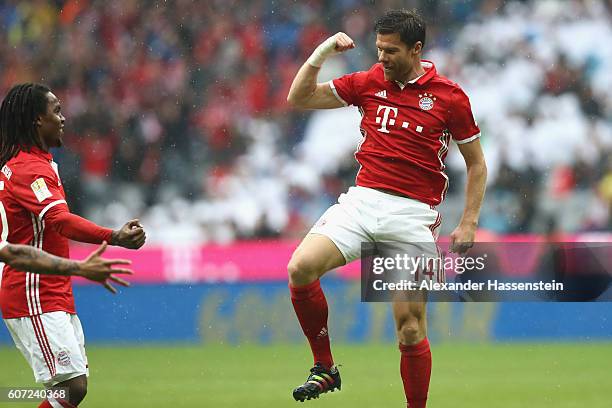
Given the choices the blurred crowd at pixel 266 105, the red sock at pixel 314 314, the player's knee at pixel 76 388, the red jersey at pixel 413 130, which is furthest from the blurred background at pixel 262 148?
the player's knee at pixel 76 388

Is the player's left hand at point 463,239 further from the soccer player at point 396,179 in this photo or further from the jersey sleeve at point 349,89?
the jersey sleeve at point 349,89

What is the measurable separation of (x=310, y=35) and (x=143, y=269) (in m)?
5.10

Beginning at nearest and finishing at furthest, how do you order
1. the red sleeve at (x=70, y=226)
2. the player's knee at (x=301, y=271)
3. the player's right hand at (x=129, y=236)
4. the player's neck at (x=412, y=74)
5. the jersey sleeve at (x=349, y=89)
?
the red sleeve at (x=70, y=226) < the player's right hand at (x=129, y=236) < the player's knee at (x=301, y=271) < the player's neck at (x=412, y=74) < the jersey sleeve at (x=349, y=89)

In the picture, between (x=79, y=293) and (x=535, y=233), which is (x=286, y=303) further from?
(x=535, y=233)

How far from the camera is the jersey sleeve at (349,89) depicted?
6.85m

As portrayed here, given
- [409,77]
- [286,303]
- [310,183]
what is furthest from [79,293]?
[409,77]

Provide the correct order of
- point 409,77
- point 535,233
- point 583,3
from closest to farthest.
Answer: point 409,77
point 535,233
point 583,3

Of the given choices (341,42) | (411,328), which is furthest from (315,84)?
(411,328)

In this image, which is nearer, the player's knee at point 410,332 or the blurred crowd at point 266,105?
the player's knee at point 410,332

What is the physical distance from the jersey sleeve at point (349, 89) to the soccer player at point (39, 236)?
1.62m

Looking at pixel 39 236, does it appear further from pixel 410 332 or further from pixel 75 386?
pixel 410 332

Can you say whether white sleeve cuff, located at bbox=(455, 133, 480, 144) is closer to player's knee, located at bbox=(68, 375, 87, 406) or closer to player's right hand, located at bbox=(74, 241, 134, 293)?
player's right hand, located at bbox=(74, 241, 134, 293)

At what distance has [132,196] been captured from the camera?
1488 centimetres

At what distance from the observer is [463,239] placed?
6.63 metres
